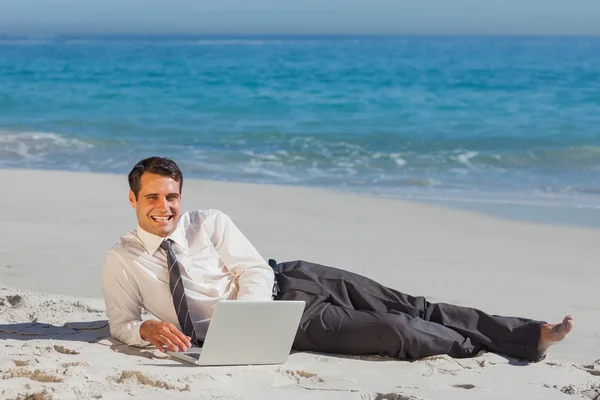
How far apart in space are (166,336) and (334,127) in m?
13.6

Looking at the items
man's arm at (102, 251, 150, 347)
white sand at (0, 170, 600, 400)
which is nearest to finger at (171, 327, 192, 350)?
white sand at (0, 170, 600, 400)

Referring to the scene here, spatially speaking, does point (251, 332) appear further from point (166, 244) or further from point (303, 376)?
point (166, 244)

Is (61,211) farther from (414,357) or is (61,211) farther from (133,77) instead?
(133,77)

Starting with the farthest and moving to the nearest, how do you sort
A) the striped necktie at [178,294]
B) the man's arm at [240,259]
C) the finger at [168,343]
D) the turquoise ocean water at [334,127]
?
the turquoise ocean water at [334,127]
the man's arm at [240,259]
the striped necktie at [178,294]
the finger at [168,343]

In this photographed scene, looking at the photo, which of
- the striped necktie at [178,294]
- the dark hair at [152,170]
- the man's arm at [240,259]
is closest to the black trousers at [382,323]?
the man's arm at [240,259]

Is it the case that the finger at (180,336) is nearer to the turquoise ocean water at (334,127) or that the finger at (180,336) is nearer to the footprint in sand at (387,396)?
the footprint in sand at (387,396)

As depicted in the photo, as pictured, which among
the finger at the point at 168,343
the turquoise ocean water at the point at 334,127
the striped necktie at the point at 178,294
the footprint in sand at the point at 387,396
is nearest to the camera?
the footprint in sand at the point at 387,396

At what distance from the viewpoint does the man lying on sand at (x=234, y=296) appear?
408cm

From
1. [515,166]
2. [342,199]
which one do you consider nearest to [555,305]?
[342,199]

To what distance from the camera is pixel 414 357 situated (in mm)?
4246

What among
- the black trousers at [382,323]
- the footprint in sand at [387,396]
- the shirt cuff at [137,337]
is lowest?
the footprint in sand at [387,396]

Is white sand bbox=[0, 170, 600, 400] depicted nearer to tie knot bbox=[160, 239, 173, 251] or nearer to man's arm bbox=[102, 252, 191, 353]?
man's arm bbox=[102, 252, 191, 353]

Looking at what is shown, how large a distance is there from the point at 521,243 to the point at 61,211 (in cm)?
361

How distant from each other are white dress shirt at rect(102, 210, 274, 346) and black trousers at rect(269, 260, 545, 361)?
9.9 inches
